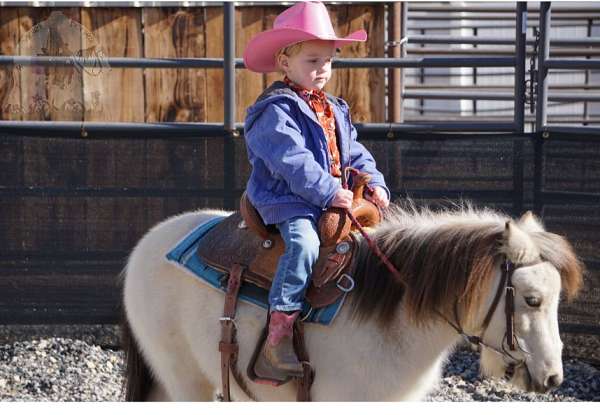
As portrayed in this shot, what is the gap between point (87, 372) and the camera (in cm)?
573

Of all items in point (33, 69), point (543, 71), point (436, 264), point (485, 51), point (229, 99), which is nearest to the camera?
point (436, 264)

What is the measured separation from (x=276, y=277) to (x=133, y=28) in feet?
12.3

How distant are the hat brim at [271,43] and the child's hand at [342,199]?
1.86 feet

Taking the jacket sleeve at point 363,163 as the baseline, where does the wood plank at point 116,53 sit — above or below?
above

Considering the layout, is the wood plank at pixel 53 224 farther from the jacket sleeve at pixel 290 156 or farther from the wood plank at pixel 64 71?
the jacket sleeve at pixel 290 156

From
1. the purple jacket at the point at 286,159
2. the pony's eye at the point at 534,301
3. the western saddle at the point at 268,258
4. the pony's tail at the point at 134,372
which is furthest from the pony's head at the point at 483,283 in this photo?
the pony's tail at the point at 134,372

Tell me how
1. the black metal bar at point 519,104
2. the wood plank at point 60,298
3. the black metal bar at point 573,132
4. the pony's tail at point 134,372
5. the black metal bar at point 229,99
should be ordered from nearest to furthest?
the pony's tail at point 134,372, the black metal bar at point 573,132, the black metal bar at point 519,104, the black metal bar at point 229,99, the wood plank at point 60,298

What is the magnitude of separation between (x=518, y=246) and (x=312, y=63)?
3.40 ft

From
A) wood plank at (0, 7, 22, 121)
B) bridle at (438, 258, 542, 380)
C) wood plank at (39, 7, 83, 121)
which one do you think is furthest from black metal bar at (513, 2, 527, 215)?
wood plank at (0, 7, 22, 121)

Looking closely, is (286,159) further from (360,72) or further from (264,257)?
(360,72)


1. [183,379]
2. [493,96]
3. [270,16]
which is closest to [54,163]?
[270,16]

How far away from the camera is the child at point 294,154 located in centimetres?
327

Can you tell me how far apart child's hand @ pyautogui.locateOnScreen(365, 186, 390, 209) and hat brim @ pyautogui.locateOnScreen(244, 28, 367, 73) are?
23.1 inches

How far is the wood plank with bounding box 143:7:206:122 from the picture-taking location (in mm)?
6543
